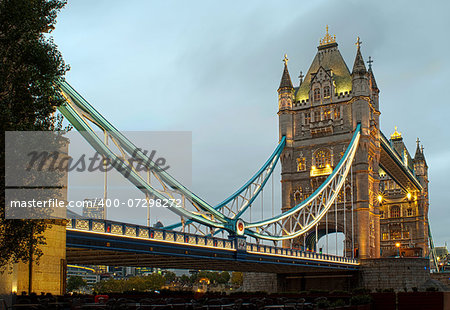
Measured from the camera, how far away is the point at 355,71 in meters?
69.2

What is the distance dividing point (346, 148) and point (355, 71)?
30.4ft

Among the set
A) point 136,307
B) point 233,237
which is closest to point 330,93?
point 233,237

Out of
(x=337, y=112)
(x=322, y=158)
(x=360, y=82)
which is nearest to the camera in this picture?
(x=360, y=82)

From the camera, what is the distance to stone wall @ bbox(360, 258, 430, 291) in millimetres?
58162

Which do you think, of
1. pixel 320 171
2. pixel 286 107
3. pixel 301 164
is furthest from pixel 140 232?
pixel 286 107

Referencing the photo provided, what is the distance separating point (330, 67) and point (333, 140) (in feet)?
33.4

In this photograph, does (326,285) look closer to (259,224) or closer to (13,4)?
(259,224)

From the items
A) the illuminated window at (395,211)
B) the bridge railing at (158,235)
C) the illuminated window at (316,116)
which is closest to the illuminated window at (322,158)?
the illuminated window at (316,116)

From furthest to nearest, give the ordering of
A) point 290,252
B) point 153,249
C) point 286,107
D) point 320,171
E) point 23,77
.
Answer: point 286,107
point 320,171
point 290,252
point 153,249
point 23,77

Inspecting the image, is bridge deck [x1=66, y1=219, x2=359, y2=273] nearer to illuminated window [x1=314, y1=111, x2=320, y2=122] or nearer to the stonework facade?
the stonework facade

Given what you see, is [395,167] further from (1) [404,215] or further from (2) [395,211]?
(2) [395,211]

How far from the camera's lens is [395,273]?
194 ft

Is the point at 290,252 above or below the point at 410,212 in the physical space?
below

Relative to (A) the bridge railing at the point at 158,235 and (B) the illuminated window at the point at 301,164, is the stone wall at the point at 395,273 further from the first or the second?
(A) the bridge railing at the point at 158,235
